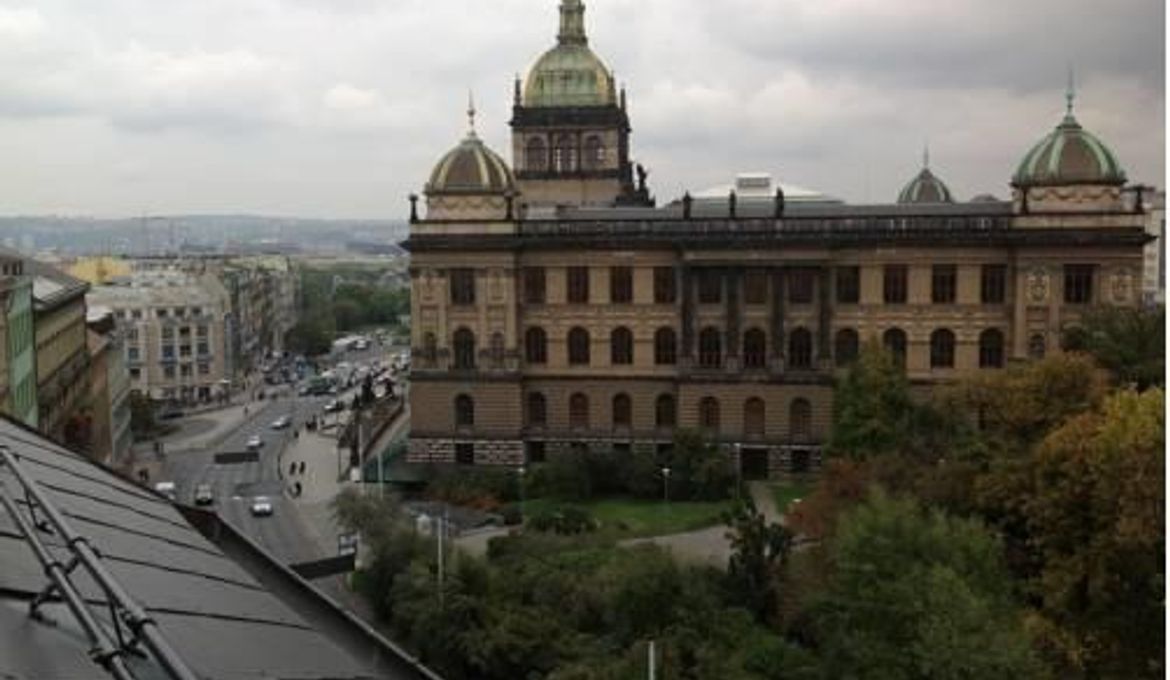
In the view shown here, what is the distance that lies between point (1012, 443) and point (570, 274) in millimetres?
22580

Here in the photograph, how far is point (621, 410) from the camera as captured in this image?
4684cm

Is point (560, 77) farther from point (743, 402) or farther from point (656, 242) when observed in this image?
point (743, 402)

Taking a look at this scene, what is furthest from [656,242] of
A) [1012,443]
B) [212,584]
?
[212,584]

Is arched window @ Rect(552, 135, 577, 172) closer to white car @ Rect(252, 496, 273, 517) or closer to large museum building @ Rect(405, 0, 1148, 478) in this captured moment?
large museum building @ Rect(405, 0, 1148, 478)

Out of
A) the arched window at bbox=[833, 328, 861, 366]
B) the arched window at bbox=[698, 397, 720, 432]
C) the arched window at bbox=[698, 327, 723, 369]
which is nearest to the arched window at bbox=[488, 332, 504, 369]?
the arched window at bbox=[698, 327, 723, 369]

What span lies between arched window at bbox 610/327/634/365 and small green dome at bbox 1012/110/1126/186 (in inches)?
553

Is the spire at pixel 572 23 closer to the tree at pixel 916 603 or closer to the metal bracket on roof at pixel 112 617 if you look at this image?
the tree at pixel 916 603

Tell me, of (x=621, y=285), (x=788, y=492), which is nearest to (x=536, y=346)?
(x=621, y=285)

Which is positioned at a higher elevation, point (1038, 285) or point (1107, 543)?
point (1038, 285)

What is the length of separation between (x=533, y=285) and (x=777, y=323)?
8480 millimetres

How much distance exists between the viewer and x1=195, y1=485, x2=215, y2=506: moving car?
1754 inches

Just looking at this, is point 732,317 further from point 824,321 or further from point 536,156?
point 536,156

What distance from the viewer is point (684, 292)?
45.5 meters

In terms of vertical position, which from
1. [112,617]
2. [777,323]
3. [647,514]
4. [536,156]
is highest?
[536,156]
